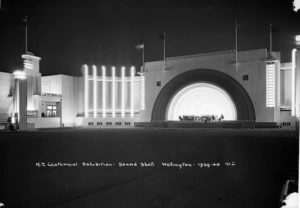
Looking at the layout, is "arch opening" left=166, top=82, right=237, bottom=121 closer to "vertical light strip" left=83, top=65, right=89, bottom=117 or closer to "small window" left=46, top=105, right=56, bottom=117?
"vertical light strip" left=83, top=65, right=89, bottom=117

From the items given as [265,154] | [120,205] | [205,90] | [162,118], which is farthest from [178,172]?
[205,90]

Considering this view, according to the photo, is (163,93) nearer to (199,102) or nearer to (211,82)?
(211,82)

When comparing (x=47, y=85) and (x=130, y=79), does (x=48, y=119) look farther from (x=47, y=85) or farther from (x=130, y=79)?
(x=130, y=79)

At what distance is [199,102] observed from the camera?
44938 mm

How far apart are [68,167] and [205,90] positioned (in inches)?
1412

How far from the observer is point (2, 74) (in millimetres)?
36875

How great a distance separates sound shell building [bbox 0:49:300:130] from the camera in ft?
107

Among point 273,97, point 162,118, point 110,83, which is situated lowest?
point 162,118

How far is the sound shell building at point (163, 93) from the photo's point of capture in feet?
107

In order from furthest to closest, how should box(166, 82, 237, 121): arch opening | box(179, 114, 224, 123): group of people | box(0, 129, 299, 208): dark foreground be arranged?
box(166, 82, 237, 121): arch opening, box(179, 114, 224, 123): group of people, box(0, 129, 299, 208): dark foreground

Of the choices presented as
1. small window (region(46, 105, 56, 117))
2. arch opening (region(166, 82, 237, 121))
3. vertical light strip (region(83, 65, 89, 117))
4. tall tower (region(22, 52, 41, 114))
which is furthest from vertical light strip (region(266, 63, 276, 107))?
small window (region(46, 105, 56, 117))
